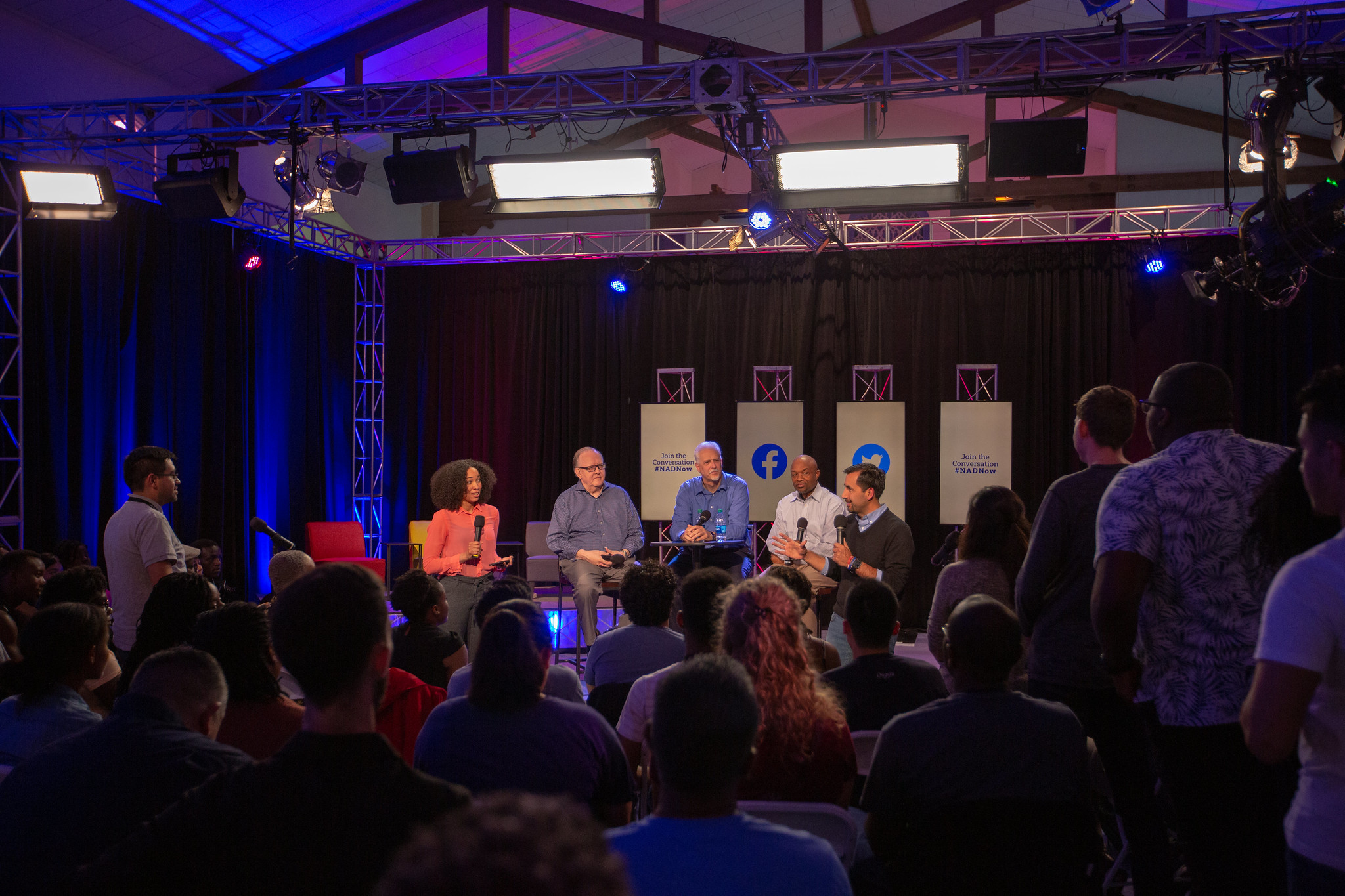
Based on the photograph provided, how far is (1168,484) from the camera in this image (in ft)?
7.38

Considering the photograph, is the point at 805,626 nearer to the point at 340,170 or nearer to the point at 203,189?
the point at 340,170

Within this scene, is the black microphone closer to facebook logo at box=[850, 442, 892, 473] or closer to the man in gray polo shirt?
the man in gray polo shirt

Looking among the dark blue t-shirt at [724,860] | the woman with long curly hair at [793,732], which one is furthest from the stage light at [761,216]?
the dark blue t-shirt at [724,860]

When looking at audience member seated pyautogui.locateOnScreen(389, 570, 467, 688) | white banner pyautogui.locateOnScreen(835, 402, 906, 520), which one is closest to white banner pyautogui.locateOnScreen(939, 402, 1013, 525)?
white banner pyautogui.locateOnScreen(835, 402, 906, 520)

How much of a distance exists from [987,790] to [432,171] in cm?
566

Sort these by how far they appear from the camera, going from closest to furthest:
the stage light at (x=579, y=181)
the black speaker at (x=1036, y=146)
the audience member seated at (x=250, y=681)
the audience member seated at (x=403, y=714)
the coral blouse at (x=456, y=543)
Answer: the audience member seated at (x=250, y=681), the audience member seated at (x=403, y=714), the black speaker at (x=1036, y=146), the coral blouse at (x=456, y=543), the stage light at (x=579, y=181)

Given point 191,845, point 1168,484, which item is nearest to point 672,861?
point 191,845

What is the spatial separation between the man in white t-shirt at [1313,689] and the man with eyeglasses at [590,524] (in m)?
5.54

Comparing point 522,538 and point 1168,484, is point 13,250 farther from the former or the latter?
point 1168,484

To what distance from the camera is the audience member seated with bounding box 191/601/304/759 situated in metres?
2.32

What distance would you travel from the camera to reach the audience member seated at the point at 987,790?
77.6 inches

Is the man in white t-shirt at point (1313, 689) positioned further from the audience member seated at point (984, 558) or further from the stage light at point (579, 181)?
the stage light at point (579, 181)

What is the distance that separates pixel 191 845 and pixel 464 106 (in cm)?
604

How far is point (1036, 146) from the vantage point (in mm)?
6031
